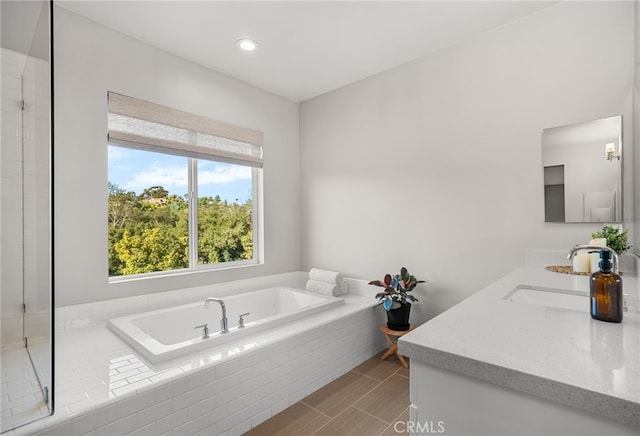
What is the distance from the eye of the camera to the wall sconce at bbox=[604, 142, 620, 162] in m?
1.91

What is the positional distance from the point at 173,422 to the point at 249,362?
0.46 metres

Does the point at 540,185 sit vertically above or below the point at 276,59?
below

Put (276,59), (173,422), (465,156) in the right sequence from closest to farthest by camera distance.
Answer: (173,422) → (465,156) → (276,59)

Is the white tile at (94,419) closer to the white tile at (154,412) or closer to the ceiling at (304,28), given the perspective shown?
the white tile at (154,412)

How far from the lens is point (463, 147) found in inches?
102

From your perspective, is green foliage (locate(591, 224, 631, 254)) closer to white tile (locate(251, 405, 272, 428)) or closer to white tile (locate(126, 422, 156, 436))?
white tile (locate(251, 405, 272, 428))

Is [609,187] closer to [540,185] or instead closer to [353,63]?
[540,185]

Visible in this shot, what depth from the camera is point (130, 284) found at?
8.24 feet

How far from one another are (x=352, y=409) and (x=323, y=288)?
123 centimetres

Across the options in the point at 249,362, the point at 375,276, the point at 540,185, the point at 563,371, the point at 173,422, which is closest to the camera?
the point at 563,371

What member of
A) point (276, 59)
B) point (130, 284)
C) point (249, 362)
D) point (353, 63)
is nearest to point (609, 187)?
point (353, 63)

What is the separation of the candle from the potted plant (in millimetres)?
1121

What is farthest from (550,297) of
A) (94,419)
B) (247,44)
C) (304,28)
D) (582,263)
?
(247,44)

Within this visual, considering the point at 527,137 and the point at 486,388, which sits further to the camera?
the point at 527,137
